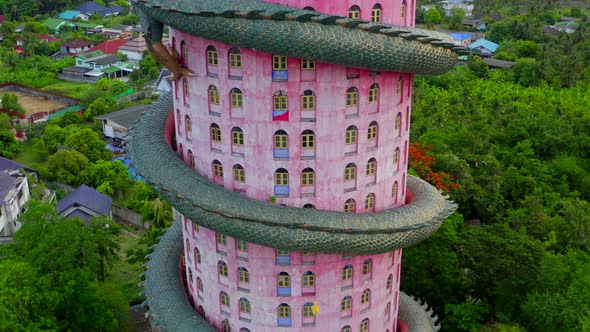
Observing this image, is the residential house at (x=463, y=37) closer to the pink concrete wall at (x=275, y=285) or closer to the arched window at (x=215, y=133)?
the pink concrete wall at (x=275, y=285)

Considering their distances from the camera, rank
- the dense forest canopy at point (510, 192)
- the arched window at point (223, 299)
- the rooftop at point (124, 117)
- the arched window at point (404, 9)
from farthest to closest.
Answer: the rooftop at point (124, 117) → the dense forest canopy at point (510, 192) → the arched window at point (223, 299) → the arched window at point (404, 9)

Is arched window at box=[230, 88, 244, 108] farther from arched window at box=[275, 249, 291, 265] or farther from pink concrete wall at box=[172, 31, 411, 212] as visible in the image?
arched window at box=[275, 249, 291, 265]

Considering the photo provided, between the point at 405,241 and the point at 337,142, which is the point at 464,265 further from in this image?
the point at 337,142

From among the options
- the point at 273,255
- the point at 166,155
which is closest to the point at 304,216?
the point at 273,255

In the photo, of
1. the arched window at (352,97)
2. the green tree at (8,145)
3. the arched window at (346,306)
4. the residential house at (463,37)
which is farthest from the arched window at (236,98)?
the residential house at (463,37)

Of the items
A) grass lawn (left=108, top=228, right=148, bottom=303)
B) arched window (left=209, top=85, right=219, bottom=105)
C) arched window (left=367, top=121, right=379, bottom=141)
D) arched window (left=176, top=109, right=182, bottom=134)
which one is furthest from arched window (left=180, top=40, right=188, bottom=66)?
grass lawn (left=108, top=228, right=148, bottom=303)
